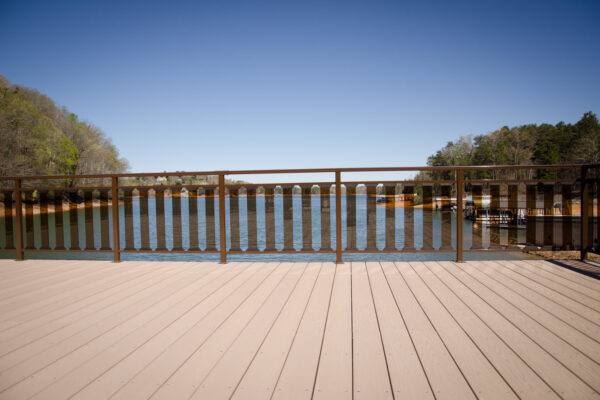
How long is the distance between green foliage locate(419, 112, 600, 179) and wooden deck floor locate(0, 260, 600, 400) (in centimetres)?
3586

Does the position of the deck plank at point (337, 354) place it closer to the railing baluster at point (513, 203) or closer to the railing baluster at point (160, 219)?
the railing baluster at point (160, 219)

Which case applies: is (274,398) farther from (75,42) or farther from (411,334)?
(75,42)

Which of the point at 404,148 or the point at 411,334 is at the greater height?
the point at 404,148

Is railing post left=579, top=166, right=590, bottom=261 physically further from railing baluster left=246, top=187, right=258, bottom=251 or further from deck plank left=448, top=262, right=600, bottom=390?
railing baluster left=246, top=187, right=258, bottom=251

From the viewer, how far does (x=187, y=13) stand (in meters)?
10.8

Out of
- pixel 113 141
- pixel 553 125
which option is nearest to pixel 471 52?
pixel 113 141

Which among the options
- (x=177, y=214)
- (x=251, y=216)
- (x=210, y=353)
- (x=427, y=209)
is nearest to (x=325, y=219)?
(x=251, y=216)

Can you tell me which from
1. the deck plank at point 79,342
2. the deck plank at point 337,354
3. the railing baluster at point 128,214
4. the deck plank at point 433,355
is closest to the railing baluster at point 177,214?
the railing baluster at point 128,214

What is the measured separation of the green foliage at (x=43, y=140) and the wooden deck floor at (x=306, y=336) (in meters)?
23.0

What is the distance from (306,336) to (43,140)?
30003 mm

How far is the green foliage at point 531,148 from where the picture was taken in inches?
1291

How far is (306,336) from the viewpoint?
1363 millimetres

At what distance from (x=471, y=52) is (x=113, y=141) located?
126ft

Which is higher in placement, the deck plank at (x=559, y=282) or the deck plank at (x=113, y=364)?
the deck plank at (x=113, y=364)
